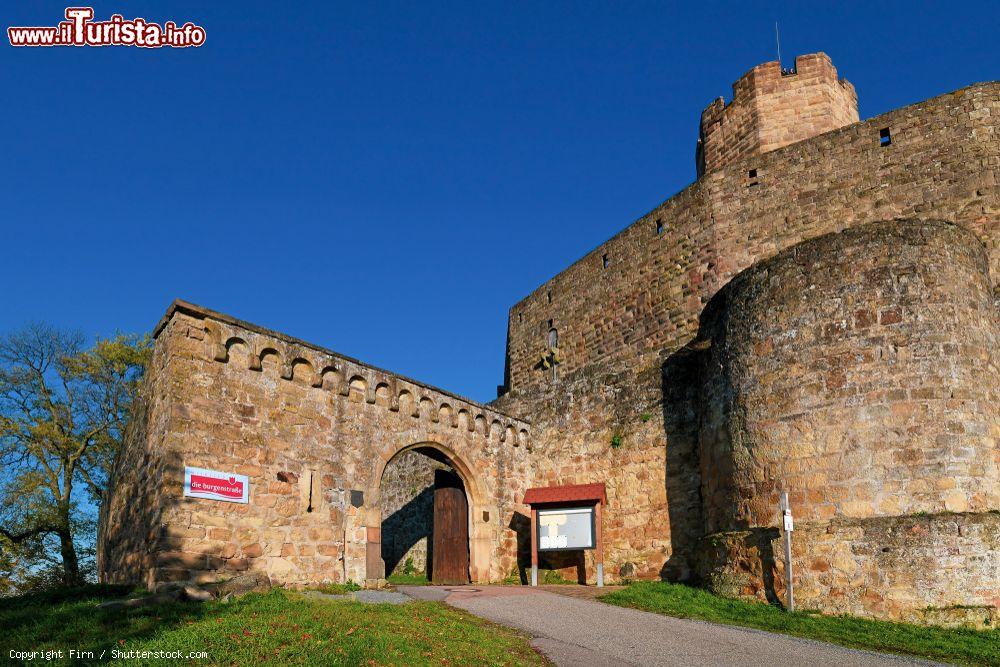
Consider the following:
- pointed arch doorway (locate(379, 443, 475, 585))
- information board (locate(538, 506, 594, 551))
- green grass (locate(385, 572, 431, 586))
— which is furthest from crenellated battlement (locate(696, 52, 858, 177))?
green grass (locate(385, 572, 431, 586))

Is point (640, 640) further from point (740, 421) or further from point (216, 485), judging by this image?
point (216, 485)

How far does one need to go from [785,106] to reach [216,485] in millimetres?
15605

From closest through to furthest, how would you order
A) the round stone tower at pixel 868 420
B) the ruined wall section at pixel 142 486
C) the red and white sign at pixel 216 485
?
the round stone tower at pixel 868 420
the ruined wall section at pixel 142 486
the red and white sign at pixel 216 485

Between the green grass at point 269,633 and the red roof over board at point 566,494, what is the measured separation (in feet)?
17.3

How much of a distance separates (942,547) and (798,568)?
6.03ft

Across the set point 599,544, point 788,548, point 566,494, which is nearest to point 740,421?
point 788,548

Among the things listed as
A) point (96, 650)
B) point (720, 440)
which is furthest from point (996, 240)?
point (96, 650)

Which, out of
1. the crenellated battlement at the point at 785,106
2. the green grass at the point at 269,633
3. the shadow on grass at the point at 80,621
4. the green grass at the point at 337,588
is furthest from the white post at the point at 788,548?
the crenellated battlement at the point at 785,106

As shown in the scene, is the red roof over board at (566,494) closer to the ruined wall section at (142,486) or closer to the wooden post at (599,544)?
the wooden post at (599,544)

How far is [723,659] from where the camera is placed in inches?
299

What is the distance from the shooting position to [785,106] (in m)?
18.5

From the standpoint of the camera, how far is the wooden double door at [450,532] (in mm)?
16438

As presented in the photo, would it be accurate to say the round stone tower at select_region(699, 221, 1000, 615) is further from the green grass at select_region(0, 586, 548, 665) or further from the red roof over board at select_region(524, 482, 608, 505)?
the green grass at select_region(0, 586, 548, 665)

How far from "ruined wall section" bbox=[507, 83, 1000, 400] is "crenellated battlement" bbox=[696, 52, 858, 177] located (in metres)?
1.24
